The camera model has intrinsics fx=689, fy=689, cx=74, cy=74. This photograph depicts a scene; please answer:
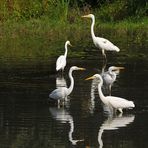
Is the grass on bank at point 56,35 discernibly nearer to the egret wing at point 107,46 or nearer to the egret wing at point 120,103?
the egret wing at point 107,46

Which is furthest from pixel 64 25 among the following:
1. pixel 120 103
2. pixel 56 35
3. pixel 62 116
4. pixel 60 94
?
pixel 62 116

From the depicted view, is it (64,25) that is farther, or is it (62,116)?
(64,25)

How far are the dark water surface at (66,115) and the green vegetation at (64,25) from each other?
6019mm

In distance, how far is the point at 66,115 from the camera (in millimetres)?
14391

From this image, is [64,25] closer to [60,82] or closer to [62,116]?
[60,82]

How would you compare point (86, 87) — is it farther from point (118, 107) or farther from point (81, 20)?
point (81, 20)

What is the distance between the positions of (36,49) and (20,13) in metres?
11.2

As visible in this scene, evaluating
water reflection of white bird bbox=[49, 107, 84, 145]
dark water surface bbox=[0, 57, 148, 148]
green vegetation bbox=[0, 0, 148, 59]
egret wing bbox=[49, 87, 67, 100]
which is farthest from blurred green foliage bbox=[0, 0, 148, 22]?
water reflection of white bird bbox=[49, 107, 84, 145]

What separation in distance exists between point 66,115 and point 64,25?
21098 mm

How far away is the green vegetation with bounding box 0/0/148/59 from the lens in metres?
27.4

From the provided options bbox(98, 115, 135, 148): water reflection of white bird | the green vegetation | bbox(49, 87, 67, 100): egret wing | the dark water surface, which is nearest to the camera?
the dark water surface

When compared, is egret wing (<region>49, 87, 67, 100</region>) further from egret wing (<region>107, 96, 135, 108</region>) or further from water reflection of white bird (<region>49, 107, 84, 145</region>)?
egret wing (<region>107, 96, 135, 108</region>)

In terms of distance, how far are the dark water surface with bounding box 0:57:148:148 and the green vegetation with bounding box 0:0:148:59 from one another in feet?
19.7

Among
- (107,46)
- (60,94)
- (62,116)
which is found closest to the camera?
(62,116)
